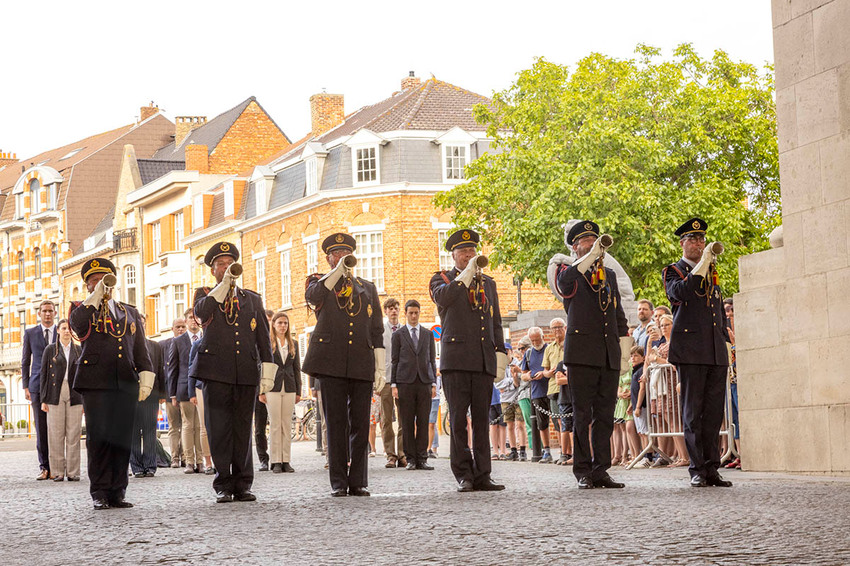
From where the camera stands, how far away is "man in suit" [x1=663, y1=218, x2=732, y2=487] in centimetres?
1093

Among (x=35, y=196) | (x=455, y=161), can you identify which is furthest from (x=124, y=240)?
(x=455, y=161)

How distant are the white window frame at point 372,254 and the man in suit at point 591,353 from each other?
131ft

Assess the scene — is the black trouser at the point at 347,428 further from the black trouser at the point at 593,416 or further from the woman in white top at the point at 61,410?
the woman in white top at the point at 61,410

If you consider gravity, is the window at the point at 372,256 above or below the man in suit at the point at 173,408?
above

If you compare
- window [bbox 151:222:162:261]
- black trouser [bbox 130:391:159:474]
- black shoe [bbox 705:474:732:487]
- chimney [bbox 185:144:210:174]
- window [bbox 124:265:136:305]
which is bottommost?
black shoe [bbox 705:474:732:487]

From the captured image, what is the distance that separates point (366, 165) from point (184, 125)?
26.8 metres

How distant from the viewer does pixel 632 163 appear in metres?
41.4

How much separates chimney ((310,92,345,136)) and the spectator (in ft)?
136

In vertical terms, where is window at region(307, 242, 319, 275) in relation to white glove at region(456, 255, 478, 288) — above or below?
above

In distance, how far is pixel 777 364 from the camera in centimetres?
1269

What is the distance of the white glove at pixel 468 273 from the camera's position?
431 inches

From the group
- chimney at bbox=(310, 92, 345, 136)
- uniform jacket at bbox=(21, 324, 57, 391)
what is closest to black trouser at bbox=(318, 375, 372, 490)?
uniform jacket at bbox=(21, 324, 57, 391)

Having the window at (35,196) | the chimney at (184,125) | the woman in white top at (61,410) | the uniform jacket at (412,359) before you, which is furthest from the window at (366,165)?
the window at (35,196)

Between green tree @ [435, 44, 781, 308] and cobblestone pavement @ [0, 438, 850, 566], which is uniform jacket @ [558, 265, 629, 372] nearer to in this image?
cobblestone pavement @ [0, 438, 850, 566]
